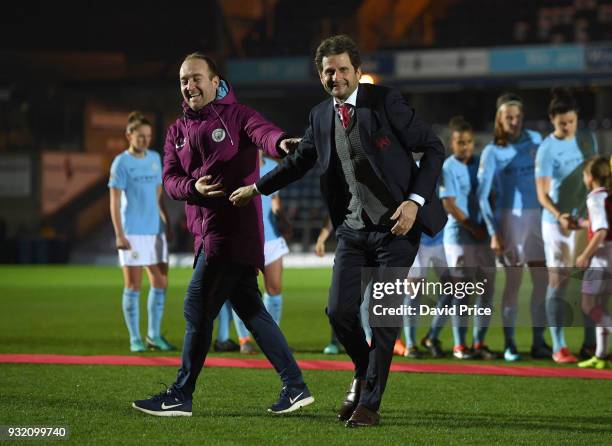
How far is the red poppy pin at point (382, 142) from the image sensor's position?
5438mm

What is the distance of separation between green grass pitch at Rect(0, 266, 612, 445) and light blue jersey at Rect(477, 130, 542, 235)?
79 centimetres

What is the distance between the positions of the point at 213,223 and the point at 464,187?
3.79 meters

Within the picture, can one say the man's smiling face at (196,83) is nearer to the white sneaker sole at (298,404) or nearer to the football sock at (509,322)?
the white sneaker sole at (298,404)

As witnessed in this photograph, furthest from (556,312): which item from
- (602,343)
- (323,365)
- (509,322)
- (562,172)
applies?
(323,365)

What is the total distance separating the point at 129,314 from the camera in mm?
9766

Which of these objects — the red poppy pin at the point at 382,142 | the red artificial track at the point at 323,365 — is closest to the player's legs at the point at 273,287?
the red artificial track at the point at 323,365

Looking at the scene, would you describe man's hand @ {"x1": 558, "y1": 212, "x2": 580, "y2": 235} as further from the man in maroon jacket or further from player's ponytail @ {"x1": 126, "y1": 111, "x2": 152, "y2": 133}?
player's ponytail @ {"x1": 126, "y1": 111, "x2": 152, "y2": 133}

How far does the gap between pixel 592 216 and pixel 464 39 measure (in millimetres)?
27436

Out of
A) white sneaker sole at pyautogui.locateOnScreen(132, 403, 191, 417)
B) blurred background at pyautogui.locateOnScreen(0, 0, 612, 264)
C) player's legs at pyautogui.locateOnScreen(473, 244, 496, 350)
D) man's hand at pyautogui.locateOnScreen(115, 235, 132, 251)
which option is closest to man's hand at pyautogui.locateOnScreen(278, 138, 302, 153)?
white sneaker sole at pyautogui.locateOnScreen(132, 403, 191, 417)

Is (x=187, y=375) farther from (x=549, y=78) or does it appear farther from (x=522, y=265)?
(x=549, y=78)

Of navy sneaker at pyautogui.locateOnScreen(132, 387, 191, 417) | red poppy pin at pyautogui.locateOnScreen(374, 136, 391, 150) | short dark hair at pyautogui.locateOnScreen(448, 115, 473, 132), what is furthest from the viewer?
short dark hair at pyautogui.locateOnScreen(448, 115, 473, 132)

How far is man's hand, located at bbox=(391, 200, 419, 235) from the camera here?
5328 mm

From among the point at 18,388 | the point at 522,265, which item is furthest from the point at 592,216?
the point at 18,388

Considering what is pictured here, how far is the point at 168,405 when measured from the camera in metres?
5.87
